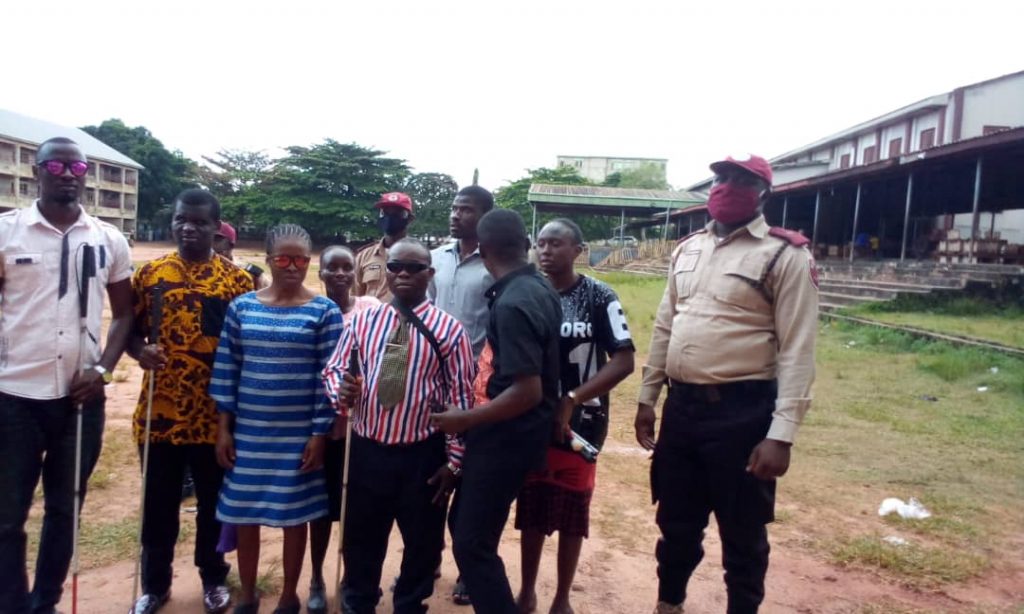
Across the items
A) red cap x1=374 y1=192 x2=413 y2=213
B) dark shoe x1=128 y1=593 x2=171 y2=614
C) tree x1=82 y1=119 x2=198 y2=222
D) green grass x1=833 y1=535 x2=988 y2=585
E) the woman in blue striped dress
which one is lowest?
dark shoe x1=128 y1=593 x2=171 y2=614

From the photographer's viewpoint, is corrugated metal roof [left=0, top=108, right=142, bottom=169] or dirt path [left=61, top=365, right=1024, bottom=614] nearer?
dirt path [left=61, top=365, right=1024, bottom=614]

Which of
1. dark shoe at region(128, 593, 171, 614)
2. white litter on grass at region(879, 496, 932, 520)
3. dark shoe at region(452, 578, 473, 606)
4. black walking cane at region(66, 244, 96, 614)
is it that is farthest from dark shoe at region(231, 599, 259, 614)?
white litter on grass at region(879, 496, 932, 520)

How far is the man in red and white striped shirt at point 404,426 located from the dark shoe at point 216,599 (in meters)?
0.73

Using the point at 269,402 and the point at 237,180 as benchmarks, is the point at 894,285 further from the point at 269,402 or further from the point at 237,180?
the point at 237,180

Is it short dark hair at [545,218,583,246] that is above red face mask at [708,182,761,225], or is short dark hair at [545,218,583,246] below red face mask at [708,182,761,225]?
below

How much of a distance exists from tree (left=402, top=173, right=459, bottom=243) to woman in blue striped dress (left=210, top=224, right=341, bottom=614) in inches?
1455

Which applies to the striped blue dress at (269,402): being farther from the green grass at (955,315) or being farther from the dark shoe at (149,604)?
the green grass at (955,315)

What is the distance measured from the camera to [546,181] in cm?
4284

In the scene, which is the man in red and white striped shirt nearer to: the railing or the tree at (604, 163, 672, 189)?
the railing

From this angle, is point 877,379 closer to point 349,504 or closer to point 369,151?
point 349,504

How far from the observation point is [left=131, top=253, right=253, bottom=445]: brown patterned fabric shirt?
3.10 meters

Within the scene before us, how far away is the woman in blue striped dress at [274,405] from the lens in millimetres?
2980

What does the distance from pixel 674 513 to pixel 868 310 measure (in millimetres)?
12479

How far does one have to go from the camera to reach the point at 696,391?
2.84 m
